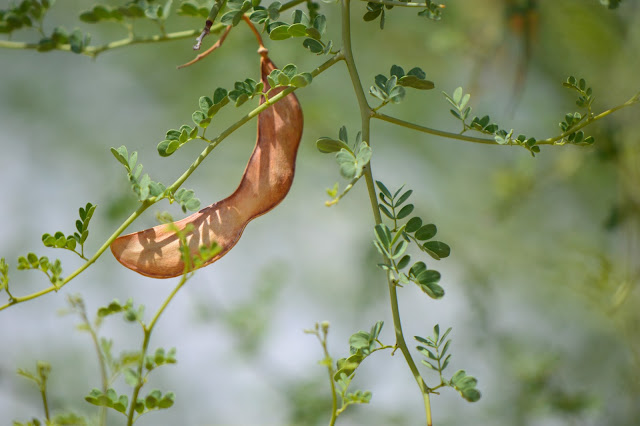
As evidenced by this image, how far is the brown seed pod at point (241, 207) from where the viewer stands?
0.27 metres

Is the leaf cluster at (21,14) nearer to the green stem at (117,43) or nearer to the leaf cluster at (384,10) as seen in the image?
the green stem at (117,43)

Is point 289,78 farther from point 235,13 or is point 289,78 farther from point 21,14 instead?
point 21,14

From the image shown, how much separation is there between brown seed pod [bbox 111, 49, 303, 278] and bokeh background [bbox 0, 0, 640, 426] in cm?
52

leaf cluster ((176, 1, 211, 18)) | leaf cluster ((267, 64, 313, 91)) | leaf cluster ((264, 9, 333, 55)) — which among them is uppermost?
leaf cluster ((176, 1, 211, 18))

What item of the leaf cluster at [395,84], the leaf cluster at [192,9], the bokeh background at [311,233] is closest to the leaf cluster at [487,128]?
the leaf cluster at [395,84]

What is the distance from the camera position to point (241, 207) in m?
0.28

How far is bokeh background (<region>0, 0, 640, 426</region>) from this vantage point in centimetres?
87

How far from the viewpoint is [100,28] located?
1084 millimetres

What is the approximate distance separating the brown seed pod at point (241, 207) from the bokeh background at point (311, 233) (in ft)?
1.70

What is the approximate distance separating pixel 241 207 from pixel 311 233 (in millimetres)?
1081

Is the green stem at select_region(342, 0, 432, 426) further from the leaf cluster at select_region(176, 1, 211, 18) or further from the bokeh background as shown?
the bokeh background

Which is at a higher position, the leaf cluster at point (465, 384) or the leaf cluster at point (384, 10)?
the leaf cluster at point (384, 10)

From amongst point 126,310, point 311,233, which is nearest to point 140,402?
point 126,310

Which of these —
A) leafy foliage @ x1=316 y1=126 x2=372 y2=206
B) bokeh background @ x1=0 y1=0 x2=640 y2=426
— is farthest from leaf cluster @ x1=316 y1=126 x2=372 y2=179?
bokeh background @ x1=0 y1=0 x2=640 y2=426
